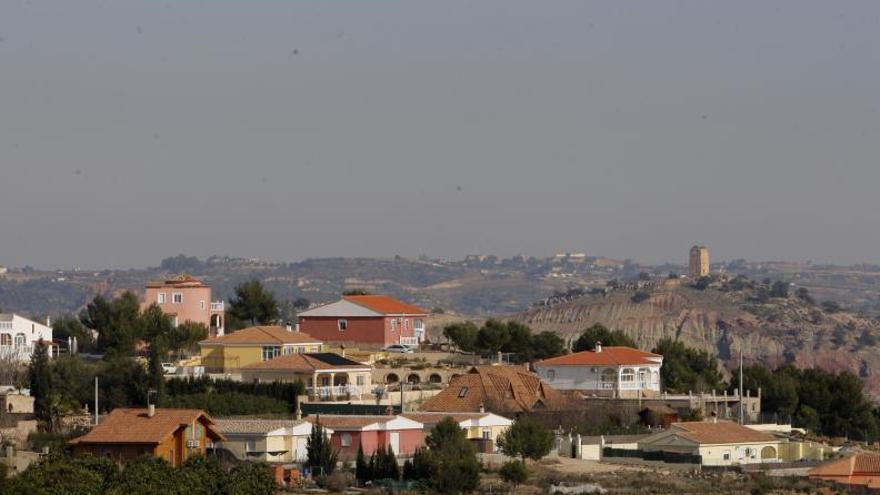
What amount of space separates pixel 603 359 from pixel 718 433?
47.0ft

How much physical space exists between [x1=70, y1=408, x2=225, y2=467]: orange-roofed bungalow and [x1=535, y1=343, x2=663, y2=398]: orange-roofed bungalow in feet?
88.7

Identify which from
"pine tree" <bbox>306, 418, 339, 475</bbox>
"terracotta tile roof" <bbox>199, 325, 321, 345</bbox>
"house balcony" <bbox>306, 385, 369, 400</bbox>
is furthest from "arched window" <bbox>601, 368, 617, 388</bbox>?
"pine tree" <bbox>306, 418, 339, 475</bbox>

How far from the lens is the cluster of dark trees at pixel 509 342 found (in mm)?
93812

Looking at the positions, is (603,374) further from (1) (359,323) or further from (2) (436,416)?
(2) (436,416)

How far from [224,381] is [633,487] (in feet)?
63.3

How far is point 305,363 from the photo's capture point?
3086 inches

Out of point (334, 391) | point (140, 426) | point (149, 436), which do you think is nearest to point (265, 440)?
point (140, 426)

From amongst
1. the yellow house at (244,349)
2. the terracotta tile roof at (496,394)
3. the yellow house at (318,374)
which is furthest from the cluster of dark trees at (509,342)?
the yellow house at (318,374)

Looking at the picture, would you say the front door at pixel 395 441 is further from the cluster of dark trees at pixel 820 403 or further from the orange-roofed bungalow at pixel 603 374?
the cluster of dark trees at pixel 820 403

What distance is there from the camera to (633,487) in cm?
6097

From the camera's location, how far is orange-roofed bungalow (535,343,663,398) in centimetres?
8475

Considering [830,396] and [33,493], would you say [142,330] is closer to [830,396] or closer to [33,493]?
[830,396]

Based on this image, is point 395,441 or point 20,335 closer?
point 395,441

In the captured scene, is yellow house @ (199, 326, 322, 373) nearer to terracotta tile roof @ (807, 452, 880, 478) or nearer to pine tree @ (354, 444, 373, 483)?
pine tree @ (354, 444, 373, 483)
